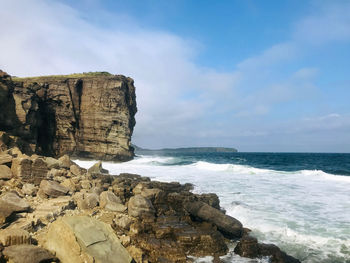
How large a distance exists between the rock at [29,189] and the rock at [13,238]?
5.28m

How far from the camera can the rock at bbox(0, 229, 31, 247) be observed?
5.83 metres

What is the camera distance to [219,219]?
9656 millimetres

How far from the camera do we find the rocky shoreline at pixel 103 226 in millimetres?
5992

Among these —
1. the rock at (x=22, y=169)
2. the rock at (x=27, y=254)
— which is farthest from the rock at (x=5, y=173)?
→ the rock at (x=27, y=254)

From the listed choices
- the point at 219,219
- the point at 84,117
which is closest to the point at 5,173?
the point at 219,219

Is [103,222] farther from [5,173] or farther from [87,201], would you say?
[5,173]

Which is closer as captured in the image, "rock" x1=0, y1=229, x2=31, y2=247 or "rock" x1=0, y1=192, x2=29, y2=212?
"rock" x1=0, y1=229, x2=31, y2=247

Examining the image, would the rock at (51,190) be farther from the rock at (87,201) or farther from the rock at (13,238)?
the rock at (13,238)

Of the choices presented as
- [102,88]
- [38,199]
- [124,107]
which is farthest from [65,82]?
[38,199]

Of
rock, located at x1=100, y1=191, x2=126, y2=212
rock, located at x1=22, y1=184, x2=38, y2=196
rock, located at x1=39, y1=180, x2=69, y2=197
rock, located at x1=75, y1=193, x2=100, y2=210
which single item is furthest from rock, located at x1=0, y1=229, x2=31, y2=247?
rock, located at x1=22, y1=184, x2=38, y2=196

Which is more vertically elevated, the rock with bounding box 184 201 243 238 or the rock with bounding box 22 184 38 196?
the rock with bounding box 22 184 38 196

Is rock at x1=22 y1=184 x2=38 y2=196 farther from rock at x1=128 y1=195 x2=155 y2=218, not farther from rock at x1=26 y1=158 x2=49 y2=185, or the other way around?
rock at x1=128 y1=195 x2=155 y2=218

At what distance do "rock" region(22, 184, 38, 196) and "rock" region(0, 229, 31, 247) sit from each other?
528cm

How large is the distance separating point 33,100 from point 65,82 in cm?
780
